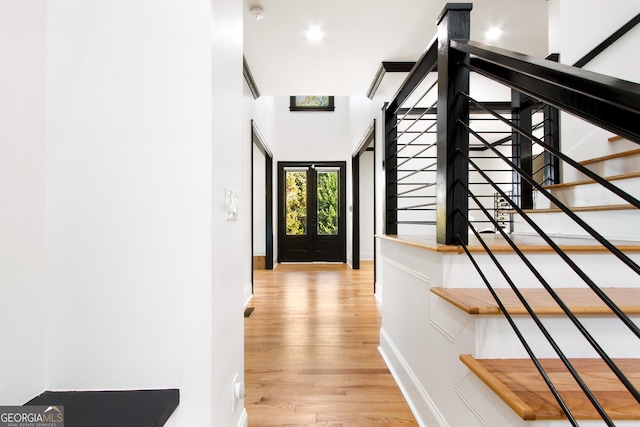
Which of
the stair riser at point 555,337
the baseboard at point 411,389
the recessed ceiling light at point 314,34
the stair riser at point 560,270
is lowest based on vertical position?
the baseboard at point 411,389

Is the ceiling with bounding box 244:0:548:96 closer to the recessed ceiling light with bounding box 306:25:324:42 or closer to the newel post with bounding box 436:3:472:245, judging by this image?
the recessed ceiling light with bounding box 306:25:324:42

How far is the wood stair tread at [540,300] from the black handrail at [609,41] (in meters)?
1.97

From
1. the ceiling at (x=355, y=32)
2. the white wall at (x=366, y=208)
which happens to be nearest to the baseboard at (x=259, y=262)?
the white wall at (x=366, y=208)

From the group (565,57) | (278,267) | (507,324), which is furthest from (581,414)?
(278,267)

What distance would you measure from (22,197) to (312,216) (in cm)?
658

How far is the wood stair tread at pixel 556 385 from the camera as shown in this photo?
2.51 feet

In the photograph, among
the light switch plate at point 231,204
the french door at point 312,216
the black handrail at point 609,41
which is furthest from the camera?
the french door at point 312,216

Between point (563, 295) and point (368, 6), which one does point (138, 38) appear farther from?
point (368, 6)

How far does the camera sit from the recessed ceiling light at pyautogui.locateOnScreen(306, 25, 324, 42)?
306 centimetres

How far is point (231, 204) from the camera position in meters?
1.24

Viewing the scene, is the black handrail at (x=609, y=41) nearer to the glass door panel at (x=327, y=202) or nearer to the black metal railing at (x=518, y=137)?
the black metal railing at (x=518, y=137)

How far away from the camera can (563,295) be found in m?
1.16

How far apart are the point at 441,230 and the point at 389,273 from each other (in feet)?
3.26

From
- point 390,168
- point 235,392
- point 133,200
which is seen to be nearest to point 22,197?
point 133,200
